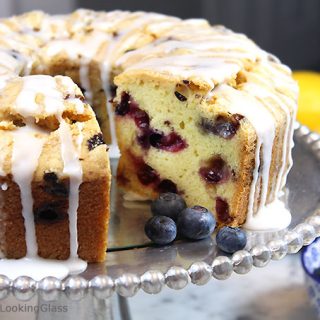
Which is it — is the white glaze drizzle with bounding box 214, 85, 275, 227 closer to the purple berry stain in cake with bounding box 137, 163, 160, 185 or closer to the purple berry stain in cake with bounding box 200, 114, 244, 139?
the purple berry stain in cake with bounding box 200, 114, 244, 139

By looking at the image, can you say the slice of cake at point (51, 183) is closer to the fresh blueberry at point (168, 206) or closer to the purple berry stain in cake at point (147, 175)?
the fresh blueberry at point (168, 206)

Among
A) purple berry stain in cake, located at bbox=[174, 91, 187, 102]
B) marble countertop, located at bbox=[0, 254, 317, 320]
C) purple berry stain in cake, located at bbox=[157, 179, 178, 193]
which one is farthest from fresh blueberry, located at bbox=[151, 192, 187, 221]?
marble countertop, located at bbox=[0, 254, 317, 320]

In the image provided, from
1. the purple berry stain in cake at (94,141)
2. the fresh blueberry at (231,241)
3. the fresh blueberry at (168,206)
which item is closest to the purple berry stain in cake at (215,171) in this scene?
the fresh blueberry at (168,206)

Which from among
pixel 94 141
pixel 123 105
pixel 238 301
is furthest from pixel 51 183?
pixel 238 301

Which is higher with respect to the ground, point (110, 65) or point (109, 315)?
point (110, 65)

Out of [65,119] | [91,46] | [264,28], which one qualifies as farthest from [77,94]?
[264,28]

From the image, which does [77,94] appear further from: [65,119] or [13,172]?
[13,172]
